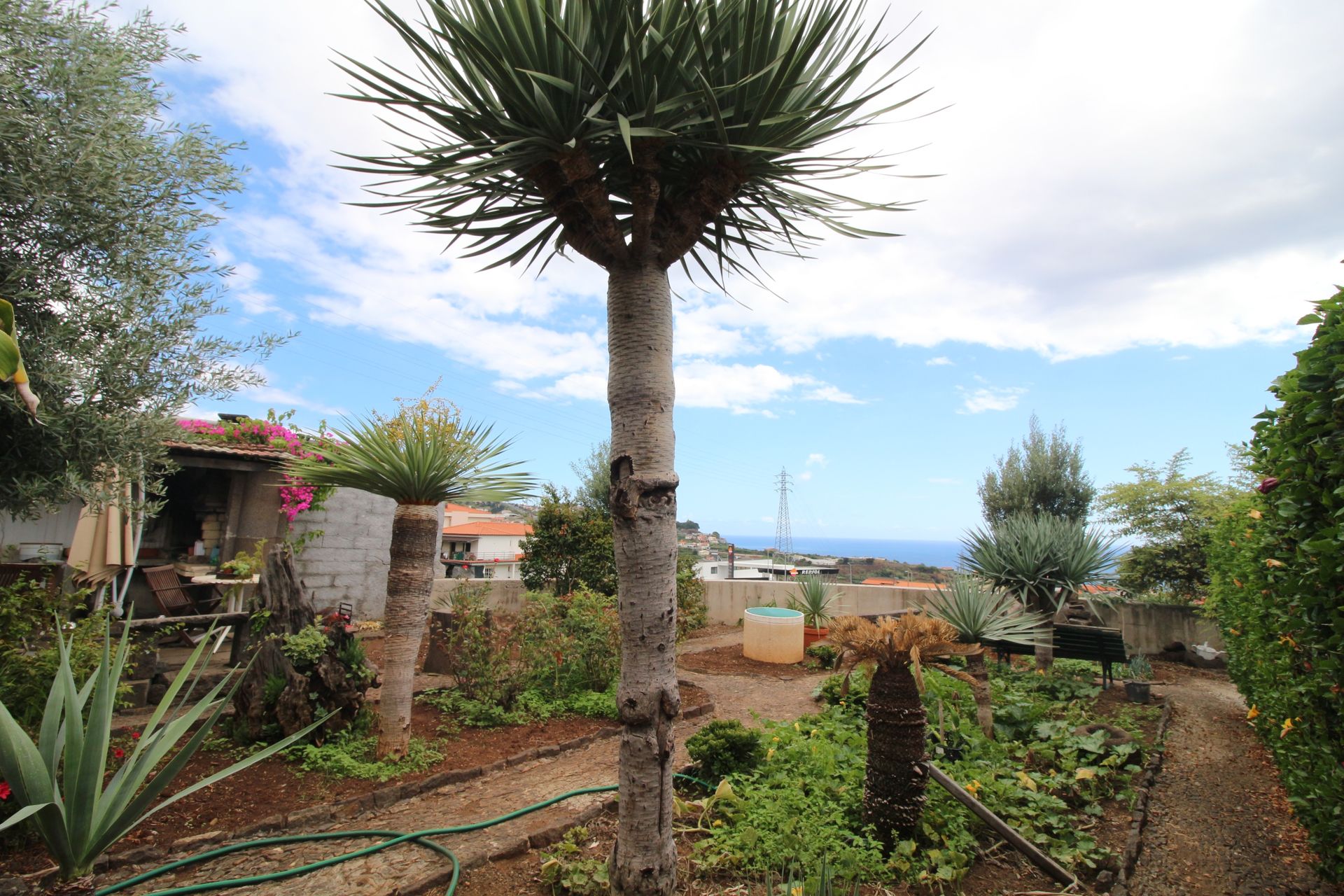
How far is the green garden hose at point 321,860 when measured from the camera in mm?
2898

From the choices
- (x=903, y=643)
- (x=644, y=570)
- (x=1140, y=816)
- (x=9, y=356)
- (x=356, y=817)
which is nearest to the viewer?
(x=9, y=356)

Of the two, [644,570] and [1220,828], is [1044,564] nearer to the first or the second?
[1220,828]

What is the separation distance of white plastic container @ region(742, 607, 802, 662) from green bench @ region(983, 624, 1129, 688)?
102 inches

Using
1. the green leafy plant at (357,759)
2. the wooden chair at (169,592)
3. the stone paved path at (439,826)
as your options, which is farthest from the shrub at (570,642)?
the wooden chair at (169,592)

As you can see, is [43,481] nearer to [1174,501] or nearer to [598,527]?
[598,527]

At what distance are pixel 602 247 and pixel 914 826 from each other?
3346 millimetres

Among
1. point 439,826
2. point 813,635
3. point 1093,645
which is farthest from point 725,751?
point 813,635

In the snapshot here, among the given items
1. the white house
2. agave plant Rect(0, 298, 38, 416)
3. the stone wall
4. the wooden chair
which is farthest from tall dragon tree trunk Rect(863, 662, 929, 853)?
the white house

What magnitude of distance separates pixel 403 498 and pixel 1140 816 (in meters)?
5.18

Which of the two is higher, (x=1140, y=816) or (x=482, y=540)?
(x=482, y=540)

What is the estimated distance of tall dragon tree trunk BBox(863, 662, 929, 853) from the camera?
3441mm

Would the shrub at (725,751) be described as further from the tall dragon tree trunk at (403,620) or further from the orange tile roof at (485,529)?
the orange tile roof at (485,529)

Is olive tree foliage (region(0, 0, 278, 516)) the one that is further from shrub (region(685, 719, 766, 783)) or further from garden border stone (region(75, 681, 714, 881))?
shrub (region(685, 719, 766, 783))

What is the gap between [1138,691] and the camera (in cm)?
719
